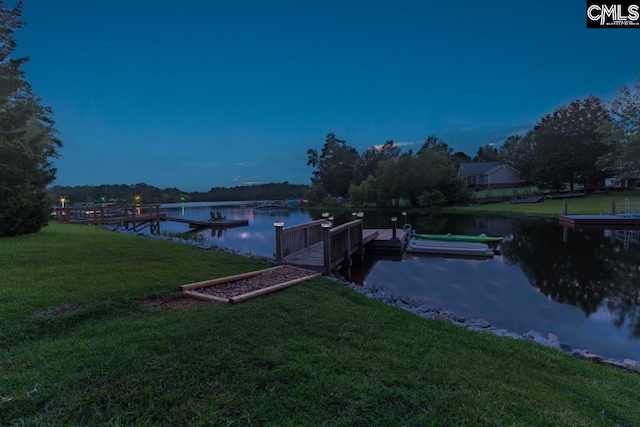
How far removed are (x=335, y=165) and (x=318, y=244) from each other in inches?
1923

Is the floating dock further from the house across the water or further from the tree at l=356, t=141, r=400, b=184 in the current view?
the tree at l=356, t=141, r=400, b=184

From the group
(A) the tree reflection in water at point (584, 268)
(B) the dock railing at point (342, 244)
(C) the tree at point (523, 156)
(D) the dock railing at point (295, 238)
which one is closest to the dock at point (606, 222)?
(A) the tree reflection in water at point (584, 268)

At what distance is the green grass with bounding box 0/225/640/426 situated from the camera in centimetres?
204

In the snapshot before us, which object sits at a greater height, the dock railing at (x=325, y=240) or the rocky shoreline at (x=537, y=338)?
the dock railing at (x=325, y=240)

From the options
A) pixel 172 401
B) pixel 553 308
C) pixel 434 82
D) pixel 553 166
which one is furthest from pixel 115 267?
pixel 553 166

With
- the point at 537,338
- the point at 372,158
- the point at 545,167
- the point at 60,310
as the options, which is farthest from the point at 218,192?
the point at 537,338

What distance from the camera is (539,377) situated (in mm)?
2957

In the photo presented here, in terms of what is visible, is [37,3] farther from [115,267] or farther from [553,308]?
[553,308]

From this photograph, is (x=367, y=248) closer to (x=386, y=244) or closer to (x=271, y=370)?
(x=386, y=244)

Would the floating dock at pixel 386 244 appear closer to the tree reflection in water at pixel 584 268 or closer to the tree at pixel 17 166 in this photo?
the tree reflection in water at pixel 584 268

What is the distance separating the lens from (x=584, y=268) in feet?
32.0

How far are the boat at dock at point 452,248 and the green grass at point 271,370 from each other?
8.66 metres

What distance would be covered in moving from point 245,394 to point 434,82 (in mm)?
22756

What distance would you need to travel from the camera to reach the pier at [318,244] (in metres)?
7.87
